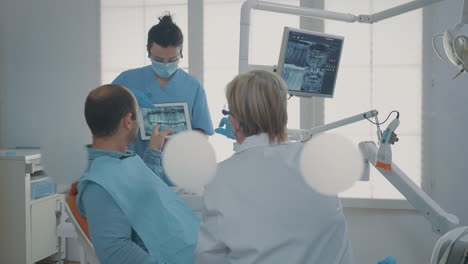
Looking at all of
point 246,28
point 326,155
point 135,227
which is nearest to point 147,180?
point 135,227

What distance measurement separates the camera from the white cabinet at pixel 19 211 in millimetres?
3240

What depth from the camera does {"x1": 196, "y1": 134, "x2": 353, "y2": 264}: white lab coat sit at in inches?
42.5

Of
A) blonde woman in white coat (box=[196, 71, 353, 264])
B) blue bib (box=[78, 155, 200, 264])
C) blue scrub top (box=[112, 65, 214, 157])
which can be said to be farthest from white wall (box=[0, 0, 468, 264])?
blonde woman in white coat (box=[196, 71, 353, 264])

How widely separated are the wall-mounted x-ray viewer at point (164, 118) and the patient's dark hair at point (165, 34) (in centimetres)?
32

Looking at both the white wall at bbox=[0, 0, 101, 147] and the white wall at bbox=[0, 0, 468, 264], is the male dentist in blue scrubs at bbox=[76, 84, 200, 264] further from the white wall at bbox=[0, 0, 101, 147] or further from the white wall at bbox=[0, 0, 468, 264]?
the white wall at bbox=[0, 0, 101, 147]

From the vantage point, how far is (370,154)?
6.44 feet

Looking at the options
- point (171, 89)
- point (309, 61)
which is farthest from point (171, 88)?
point (309, 61)

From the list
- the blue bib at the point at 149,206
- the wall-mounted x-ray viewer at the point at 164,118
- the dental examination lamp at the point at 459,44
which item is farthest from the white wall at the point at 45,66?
the dental examination lamp at the point at 459,44

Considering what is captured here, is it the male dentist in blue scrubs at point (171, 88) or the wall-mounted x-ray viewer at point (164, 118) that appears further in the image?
the male dentist in blue scrubs at point (171, 88)

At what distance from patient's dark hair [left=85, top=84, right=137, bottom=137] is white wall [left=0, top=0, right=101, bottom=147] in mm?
2379

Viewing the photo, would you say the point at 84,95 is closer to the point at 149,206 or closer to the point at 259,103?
the point at 149,206

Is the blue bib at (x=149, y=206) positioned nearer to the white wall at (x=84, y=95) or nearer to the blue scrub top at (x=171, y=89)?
the blue scrub top at (x=171, y=89)

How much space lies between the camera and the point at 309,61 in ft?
6.64

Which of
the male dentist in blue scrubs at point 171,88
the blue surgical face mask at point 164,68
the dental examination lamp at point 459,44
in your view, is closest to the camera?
the dental examination lamp at point 459,44
